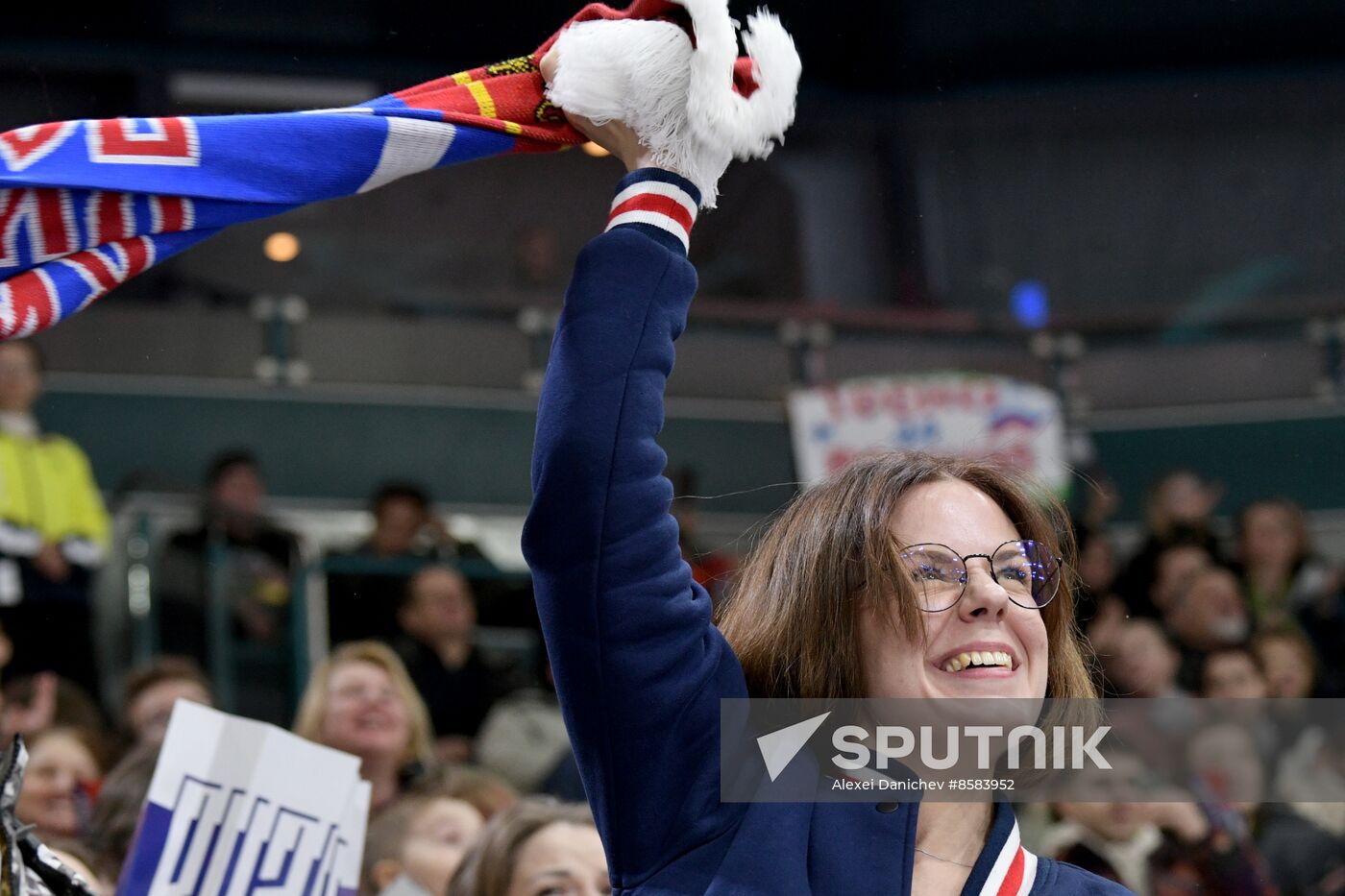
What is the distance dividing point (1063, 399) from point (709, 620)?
5.67m

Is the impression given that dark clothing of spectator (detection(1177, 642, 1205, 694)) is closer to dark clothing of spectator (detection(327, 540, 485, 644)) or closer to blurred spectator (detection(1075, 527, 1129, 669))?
blurred spectator (detection(1075, 527, 1129, 669))

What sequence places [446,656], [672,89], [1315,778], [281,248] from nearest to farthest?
[672,89] → [1315,778] → [446,656] → [281,248]

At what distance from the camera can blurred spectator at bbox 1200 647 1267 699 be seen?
4137mm

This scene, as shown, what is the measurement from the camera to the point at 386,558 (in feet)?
15.7

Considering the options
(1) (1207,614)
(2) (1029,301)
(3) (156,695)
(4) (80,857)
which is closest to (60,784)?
(3) (156,695)

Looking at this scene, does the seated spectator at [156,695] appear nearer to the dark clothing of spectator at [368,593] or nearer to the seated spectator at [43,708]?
the seated spectator at [43,708]

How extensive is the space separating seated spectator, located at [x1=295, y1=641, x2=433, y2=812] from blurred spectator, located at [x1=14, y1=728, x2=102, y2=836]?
1.23 feet

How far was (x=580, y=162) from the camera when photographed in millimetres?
6031

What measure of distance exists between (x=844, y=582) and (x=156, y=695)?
2303 millimetres

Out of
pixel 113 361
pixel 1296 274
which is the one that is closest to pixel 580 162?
pixel 113 361

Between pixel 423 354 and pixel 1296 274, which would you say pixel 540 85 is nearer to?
pixel 423 354

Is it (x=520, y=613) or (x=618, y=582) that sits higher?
(x=520, y=613)

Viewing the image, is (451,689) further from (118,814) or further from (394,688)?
(118,814)

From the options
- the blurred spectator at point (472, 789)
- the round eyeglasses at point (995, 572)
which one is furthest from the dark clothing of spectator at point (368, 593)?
the round eyeglasses at point (995, 572)
